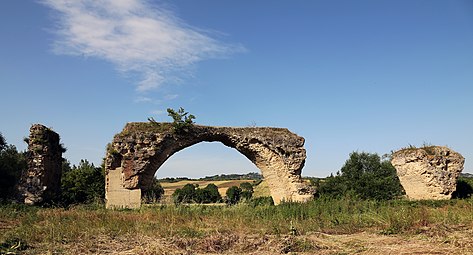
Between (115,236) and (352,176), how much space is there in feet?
109

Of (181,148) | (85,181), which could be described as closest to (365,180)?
(181,148)

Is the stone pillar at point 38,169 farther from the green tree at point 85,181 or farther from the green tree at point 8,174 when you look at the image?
the green tree at point 85,181

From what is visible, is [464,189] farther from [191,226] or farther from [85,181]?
[85,181]

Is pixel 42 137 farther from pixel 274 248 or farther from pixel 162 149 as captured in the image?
pixel 274 248

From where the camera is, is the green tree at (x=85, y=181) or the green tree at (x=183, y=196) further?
the green tree at (x=85, y=181)

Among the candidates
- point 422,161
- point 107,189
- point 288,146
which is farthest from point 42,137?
point 422,161

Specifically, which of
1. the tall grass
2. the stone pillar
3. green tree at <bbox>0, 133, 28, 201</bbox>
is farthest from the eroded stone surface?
green tree at <bbox>0, 133, 28, 201</bbox>

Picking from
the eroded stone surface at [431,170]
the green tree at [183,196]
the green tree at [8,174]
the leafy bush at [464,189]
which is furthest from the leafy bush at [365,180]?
the green tree at [8,174]

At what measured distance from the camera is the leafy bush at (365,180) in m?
28.9

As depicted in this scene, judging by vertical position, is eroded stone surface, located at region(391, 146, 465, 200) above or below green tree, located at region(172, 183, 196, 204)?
above

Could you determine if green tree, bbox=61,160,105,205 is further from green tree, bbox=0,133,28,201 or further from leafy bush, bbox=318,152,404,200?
leafy bush, bbox=318,152,404,200

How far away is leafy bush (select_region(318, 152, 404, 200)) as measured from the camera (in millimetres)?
28859

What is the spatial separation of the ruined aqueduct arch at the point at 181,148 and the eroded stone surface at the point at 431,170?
4800 millimetres

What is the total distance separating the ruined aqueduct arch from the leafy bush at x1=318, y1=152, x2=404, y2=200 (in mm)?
6507
